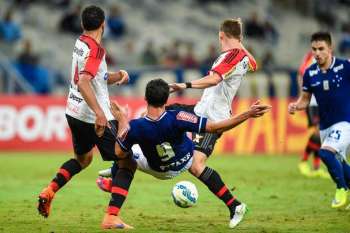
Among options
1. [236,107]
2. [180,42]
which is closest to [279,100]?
[236,107]

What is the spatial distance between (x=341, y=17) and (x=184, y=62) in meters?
7.72

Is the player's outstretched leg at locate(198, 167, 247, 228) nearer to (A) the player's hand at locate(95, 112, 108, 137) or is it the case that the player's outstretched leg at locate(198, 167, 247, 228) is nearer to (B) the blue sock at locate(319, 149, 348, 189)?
(A) the player's hand at locate(95, 112, 108, 137)

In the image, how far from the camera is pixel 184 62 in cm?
2559

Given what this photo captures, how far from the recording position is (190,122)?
927 centimetres

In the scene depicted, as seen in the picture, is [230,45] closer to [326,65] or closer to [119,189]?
[326,65]

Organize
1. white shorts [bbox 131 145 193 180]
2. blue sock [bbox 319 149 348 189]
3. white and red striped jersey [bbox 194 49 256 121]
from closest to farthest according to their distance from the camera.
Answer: white shorts [bbox 131 145 193 180], white and red striped jersey [bbox 194 49 256 121], blue sock [bbox 319 149 348 189]

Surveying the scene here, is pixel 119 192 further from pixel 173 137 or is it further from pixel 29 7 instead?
pixel 29 7

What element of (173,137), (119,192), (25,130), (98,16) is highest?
(98,16)

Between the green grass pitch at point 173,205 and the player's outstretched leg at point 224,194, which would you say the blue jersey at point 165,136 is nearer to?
the player's outstretched leg at point 224,194

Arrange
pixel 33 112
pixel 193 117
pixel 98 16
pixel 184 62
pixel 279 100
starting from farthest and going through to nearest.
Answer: pixel 184 62
pixel 279 100
pixel 33 112
pixel 98 16
pixel 193 117

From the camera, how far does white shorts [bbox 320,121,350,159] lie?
38.0 ft

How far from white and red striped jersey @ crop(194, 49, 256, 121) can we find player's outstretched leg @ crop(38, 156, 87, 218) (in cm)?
162

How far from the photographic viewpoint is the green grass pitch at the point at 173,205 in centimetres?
992

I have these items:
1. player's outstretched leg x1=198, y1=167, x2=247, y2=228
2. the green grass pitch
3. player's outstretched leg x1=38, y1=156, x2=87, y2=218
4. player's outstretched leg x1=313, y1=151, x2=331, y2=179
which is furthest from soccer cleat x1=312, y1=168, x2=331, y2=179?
player's outstretched leg x1=38, y1=156, x2=87, y2=218
